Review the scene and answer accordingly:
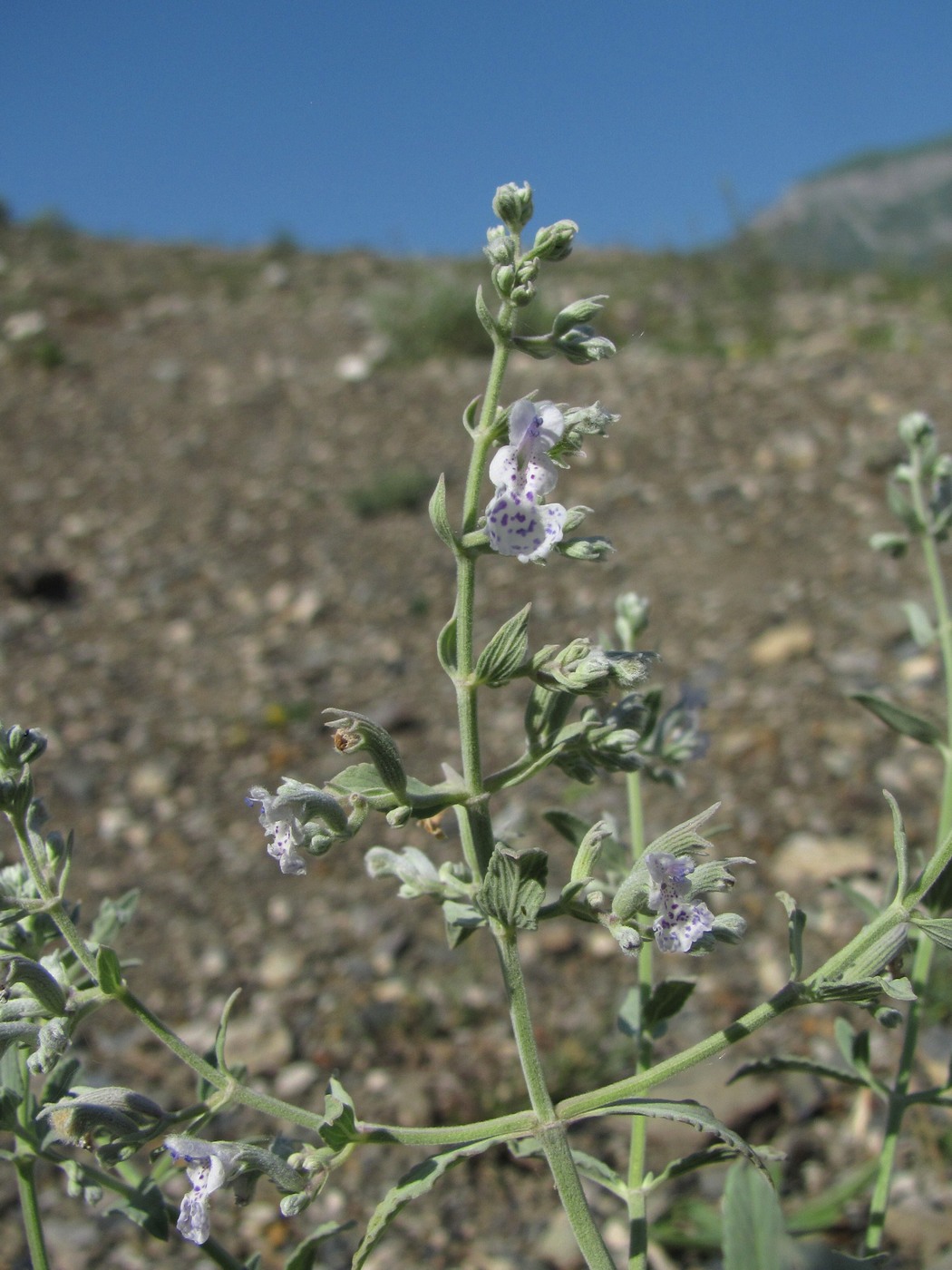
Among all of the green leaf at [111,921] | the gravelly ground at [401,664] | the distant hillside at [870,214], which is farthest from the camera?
the distant hillside at [870,214]

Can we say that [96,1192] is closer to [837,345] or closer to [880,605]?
[880,605]

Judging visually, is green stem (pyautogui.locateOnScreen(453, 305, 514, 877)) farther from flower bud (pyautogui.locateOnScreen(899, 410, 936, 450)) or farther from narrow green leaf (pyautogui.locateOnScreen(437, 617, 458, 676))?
flower bud (pyautogui.locateOnScreen(899, 410, 936, 450))

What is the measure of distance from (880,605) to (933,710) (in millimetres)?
735

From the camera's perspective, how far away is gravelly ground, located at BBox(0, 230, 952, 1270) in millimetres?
2842

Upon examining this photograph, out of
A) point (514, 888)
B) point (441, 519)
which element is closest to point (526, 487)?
point (441, 519)

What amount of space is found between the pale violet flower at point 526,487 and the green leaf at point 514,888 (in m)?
0.32

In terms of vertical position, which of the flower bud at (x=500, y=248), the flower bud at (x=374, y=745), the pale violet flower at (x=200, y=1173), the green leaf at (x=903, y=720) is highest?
the flower bud at (x=500, y=248)

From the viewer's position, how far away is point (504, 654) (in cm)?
127

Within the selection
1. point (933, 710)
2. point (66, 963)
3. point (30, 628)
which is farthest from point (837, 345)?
point (66, 963)

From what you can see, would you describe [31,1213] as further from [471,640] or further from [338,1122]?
[471,640]

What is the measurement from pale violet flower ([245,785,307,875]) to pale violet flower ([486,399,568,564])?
0.35m

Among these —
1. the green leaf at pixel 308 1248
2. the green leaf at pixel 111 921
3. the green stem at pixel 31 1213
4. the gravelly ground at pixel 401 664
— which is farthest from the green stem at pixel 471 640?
the gravelly ground at pixel 401 664

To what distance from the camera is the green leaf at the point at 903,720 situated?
1.72 m

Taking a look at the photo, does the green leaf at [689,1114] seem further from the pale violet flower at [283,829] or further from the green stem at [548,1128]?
the pale violet flower at [283,829]
